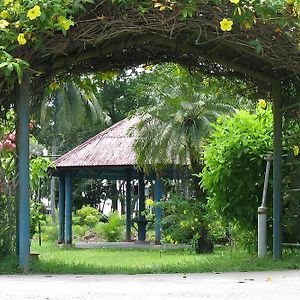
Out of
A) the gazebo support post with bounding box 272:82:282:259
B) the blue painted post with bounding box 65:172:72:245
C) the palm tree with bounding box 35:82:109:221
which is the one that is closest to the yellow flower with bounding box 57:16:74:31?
the gazebo support post with bounding box 272:82:282:259

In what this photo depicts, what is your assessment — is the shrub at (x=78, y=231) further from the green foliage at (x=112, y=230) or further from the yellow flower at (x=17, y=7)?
the yellow flower at (x=17, y=7)

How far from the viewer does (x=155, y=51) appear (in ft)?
24.8

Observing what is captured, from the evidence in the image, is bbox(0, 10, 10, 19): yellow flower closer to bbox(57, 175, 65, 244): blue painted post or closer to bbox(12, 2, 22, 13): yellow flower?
bbox(12, 2, 22, 13): yellow flower

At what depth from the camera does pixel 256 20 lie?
242 inches

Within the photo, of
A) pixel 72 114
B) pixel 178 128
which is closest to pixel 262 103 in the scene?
pixel 178 128

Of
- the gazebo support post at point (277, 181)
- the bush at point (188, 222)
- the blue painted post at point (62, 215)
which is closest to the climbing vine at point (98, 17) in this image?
the gazebo support post at point (277, 181)

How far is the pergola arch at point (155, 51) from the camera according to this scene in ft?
20.3

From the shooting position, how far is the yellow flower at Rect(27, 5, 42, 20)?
561 cm

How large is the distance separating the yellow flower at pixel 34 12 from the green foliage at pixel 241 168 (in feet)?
11.8

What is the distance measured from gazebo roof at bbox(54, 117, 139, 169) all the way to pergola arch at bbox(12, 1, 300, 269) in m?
12.1

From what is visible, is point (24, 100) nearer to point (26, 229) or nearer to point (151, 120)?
point (26, 229)

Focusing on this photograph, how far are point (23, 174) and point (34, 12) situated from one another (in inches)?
60.5

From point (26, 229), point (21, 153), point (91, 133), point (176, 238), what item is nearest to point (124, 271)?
point (26, 229)

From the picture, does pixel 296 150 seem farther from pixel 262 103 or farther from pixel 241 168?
pixel 241 168
